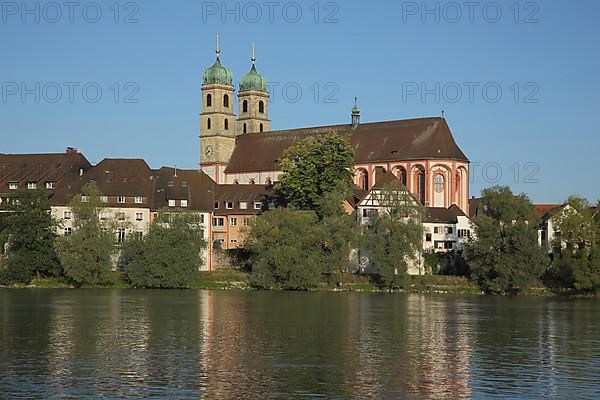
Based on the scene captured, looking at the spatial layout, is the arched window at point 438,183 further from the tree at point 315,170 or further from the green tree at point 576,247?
the green tree at point 576,247

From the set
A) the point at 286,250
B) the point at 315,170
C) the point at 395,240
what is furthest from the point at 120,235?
the point at 395,240

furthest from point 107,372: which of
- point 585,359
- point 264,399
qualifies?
point 585,359

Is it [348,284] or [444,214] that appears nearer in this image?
[348,284]

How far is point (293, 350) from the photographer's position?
41.6 m

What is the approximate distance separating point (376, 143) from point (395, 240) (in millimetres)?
38058

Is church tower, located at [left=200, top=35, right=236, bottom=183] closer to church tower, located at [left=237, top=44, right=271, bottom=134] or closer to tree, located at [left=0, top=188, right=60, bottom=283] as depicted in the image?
church tower, located at [left=237, top=44, right=271, bottom=134]

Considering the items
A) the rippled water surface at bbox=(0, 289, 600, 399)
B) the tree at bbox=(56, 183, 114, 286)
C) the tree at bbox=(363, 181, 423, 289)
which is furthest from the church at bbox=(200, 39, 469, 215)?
the rippled water surface at bbox=(0, 289, 600, 399)

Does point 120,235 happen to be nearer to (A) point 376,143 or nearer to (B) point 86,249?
(B) point 86,249

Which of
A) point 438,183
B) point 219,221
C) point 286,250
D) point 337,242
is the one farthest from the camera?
point 438,183

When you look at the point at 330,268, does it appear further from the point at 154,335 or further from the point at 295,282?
the point at 154,335

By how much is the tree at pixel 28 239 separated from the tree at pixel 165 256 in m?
6.77

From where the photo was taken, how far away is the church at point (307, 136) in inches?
4488

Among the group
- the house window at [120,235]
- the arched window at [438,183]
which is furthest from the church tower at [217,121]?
the house window at [120,235]

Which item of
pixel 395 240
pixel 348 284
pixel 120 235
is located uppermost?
pixel 120 235
